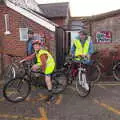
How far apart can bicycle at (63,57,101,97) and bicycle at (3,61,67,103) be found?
0.36 metres

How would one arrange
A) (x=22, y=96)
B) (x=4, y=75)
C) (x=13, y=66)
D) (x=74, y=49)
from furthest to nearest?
(x=4, y=75)
(x=13, y=66)
(x=74, y=49)
(x=22, y=96)

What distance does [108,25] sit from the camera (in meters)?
11.5

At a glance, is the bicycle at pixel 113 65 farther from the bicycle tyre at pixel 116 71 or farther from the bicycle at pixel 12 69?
the bicycle at pixel 12 69

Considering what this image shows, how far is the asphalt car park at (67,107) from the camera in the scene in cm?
653

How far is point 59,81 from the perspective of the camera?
834 cm

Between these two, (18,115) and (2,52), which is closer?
(18,115)

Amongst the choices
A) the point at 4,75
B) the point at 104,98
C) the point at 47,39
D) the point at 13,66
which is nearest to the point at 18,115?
the point at 104,98

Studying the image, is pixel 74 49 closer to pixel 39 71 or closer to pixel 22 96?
pixel 39 71

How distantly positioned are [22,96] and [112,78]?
4508mm

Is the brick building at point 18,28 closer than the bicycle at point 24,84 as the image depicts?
No

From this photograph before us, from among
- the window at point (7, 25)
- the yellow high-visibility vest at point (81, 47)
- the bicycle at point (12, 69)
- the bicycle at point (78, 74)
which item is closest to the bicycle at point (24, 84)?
the bicycle at point (78, 74)

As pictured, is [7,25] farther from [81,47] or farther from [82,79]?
[82,79]

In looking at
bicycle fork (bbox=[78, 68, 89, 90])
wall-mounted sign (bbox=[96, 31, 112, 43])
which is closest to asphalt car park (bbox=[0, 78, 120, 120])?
bicycle fork (bbox=[78, 68, 89, 90])

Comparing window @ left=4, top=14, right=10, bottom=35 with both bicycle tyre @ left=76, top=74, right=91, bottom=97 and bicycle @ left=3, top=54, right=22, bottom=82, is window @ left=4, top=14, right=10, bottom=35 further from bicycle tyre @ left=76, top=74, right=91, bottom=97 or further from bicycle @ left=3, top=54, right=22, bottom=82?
bicycle tyre @ left=76, top=74, right=91, bottom=97
